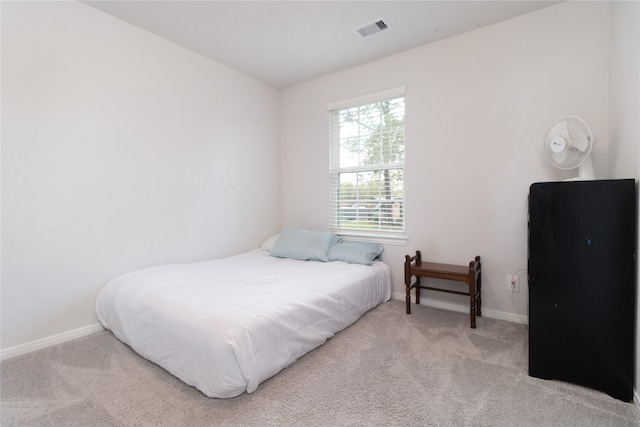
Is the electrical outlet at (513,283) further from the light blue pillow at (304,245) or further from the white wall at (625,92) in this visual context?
the light blue pillow at (304,245)

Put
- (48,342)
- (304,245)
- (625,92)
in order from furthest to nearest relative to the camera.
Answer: (304,245)
(48,342)
(625,92)

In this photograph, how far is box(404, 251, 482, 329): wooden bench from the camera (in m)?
2.43

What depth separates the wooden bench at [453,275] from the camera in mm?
2430

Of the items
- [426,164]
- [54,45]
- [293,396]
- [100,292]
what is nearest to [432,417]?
[293,396]

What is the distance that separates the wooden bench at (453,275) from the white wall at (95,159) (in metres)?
2.06

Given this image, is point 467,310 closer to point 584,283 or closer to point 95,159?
point 584,283

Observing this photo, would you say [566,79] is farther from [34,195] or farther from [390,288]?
[34,195]

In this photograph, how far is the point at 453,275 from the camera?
99.1 inches

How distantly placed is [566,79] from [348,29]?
5.96ft

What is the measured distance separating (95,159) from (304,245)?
2.03m

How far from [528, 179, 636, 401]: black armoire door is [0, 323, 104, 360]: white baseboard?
3.18m

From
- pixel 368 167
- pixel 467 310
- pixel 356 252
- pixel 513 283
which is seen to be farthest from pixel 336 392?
pixel 368 167

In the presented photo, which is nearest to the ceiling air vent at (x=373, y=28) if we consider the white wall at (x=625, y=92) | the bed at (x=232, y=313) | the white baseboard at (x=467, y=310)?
the white wall at (x=625, y=92)

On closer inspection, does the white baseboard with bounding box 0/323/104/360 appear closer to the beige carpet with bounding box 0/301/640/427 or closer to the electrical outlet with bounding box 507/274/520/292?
the beige carpet with bounding box 0/301/640/427
